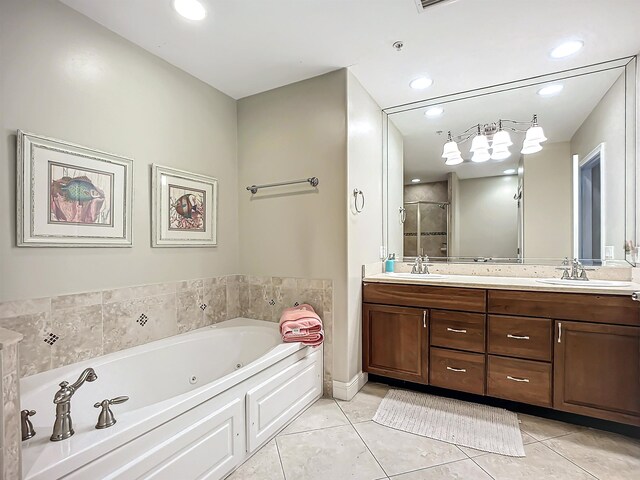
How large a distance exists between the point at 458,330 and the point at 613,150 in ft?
5.59

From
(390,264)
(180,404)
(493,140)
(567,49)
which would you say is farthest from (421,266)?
(180,404)

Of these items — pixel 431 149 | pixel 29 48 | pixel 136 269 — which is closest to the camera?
pixel 29 48

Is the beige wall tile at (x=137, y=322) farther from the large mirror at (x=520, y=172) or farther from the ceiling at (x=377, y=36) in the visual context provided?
the large mirror at (x=520, y=172)

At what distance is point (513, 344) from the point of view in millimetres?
2070

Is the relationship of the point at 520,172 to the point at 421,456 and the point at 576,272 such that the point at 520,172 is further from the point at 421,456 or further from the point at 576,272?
the point at 421,456

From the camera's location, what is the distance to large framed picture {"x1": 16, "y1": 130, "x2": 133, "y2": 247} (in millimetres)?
1553

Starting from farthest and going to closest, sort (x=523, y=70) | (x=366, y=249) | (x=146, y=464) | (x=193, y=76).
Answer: (x=366, y=249)
(x=193, y=76)
(x=523, y=70)
(x=146, y=464)

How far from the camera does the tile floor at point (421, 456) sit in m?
1.58

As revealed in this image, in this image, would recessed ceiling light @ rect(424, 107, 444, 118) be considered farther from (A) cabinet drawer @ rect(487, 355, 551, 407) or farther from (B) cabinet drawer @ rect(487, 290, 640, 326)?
(A) cabinet drawer @ rect(487, 355, 551, 407)

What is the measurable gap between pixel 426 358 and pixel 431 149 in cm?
Answer: 186

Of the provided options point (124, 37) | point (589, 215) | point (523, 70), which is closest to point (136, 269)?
point (124, 37)

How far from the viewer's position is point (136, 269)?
6.73 ft

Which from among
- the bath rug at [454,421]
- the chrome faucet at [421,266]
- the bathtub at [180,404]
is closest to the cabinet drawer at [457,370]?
the bath rug at [454,421]

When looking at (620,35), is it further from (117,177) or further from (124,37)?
(117,177)
